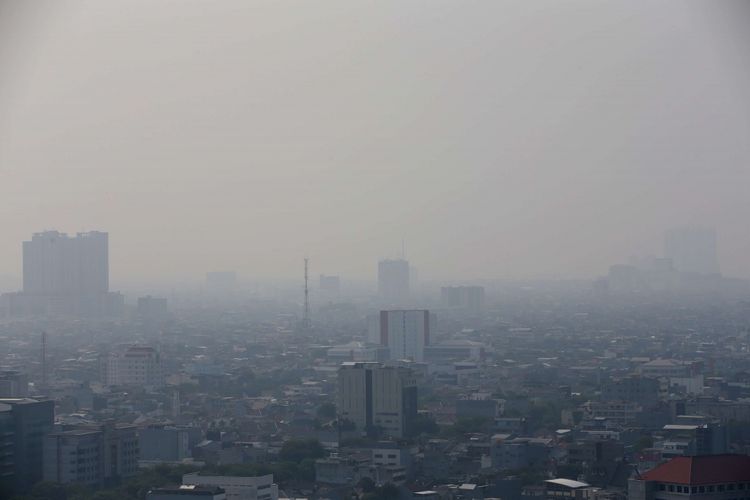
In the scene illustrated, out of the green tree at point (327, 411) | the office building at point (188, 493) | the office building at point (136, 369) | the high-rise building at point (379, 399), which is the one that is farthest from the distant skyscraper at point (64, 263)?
the office building at point (188, 493)

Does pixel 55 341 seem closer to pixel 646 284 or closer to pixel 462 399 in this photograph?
pixel 462 399

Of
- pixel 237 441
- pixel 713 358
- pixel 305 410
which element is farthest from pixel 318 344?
pixel 237 441

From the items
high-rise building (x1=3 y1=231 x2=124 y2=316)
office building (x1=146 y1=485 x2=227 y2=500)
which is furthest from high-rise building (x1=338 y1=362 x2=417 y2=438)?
high-rise building (x1=3 y1=231 x2=124 y2=316)

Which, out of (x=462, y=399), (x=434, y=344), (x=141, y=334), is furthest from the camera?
(x=141, y=334)

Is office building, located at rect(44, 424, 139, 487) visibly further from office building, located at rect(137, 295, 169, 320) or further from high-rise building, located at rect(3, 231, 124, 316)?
office building, located at rect(137, 295, 169, 320)

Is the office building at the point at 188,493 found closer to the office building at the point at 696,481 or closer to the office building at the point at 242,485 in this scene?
the office building at the point at 242,485

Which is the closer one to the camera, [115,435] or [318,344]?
[115,435]

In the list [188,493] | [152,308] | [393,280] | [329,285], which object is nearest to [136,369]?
[188,493]
